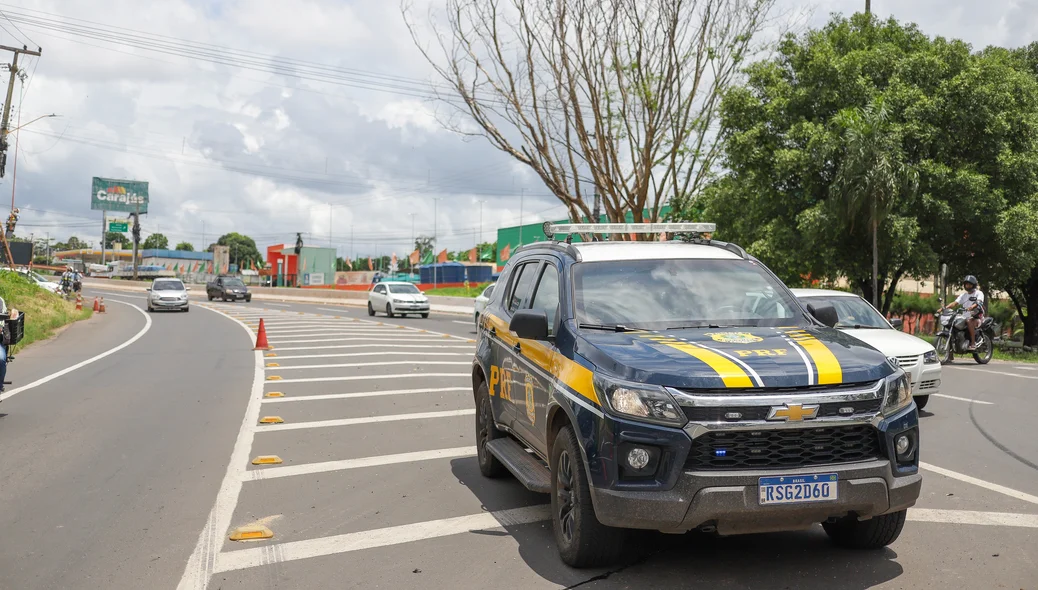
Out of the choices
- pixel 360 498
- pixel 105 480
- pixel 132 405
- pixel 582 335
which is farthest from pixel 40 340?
pixel 582 335

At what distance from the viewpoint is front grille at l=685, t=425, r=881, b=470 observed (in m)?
4.51

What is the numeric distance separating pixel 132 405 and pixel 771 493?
9.22 m

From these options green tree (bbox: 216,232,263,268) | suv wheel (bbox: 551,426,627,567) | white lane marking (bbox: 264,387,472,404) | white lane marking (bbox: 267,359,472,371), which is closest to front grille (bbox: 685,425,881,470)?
suv wheel (bbox: 551,426,627,567)

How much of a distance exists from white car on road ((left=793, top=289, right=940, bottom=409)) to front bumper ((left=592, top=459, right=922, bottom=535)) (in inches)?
208

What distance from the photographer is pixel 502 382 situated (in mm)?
6957

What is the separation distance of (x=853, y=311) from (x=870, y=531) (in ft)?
25.5

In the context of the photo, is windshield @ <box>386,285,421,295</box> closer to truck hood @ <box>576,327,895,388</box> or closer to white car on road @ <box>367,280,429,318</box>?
white car on road @ <box>367,280,429,318</box>

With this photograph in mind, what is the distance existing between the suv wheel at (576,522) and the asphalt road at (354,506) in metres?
0.11

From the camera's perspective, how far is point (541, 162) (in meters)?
28.3

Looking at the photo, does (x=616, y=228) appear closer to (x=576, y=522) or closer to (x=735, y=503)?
(x=576, y=522)

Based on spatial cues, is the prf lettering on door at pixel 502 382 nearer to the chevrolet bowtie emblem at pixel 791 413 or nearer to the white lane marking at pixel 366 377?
the chevrolet bowtie emblem at pixel 791 413

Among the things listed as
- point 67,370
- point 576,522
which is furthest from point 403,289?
point 576,522

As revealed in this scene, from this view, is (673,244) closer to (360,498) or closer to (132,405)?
(360,498)

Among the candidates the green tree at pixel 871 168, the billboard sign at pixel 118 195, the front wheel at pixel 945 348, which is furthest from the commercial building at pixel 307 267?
the front wheel at pixel 945 348
